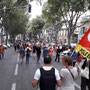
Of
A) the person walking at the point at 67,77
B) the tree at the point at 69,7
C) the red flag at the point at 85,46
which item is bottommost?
the person walking at the point at 67,77

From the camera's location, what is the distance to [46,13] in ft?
94.7

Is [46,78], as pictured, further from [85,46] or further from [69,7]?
[69,7]

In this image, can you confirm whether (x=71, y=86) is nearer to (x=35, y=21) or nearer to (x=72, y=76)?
(x=72, y=76)

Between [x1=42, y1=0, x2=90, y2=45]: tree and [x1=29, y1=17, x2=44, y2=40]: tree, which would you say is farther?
[x1=29, y1=17, x2=44, y2=40]: tree

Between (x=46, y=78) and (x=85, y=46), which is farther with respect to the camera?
(x=85, y=46)

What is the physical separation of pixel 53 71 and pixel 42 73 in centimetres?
24

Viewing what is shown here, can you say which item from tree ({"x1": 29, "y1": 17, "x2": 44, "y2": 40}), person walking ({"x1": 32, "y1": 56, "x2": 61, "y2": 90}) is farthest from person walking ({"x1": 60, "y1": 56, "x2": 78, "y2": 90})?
tree ({"x1": 29, "y1": 17, "x2": 44, "y2": 40})

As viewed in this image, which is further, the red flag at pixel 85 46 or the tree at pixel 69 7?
the tree at pixel 69 7

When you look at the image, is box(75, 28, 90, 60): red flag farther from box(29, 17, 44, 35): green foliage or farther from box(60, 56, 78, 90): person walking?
box(29, 17, 44, 35): green foliage

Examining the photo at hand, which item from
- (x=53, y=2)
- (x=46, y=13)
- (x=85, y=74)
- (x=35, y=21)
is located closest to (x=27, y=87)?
(x=85, y=74)

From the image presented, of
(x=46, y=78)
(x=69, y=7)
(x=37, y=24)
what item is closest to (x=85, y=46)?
(x=46, y=78)

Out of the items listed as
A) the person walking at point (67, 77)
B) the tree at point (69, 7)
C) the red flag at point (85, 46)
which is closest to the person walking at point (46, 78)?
the person walking at point (67, 77)

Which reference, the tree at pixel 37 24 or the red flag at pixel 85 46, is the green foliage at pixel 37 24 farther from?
the red flag at pixel 85 46

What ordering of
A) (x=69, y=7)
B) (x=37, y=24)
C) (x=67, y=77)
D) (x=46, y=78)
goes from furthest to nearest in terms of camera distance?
(x=37, y=24) → (x=69, y=7) → (x=67, y=77) → (x=46, y=78)
